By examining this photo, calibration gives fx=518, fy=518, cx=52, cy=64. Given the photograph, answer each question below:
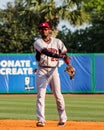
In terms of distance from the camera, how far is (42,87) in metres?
9.47

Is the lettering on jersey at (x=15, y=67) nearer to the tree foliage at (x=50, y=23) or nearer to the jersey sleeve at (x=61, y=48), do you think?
the tree foliage at (x=50, y=23)

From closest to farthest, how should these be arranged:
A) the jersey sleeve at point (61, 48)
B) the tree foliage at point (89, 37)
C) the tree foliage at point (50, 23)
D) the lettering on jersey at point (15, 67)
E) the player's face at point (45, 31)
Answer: the player's face at point (45, 31)
the jersey sleeve at point (61, 48)
the lettering on jersey at point (15, 67)
the tree foliage at point (50, 23)
the tree foliage at point (89, 37)

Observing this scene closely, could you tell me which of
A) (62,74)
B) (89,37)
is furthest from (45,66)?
(89,37)

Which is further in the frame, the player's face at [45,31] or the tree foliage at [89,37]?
the tree foliage at [89,37]

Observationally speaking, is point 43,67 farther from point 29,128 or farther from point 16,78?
point 16,78

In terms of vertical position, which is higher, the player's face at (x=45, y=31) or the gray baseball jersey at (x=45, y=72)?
the player's face at (x=45, y=31)

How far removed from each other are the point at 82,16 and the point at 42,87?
24888 millimetres

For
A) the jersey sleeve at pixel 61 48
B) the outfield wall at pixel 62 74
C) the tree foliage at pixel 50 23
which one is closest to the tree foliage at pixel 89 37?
the tree foliage at pixel 50 23

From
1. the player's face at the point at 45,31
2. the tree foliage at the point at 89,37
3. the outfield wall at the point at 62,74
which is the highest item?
the player's face at the point at 45,31

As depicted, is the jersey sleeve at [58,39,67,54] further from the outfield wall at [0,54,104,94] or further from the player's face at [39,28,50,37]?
the outfield wall at [0,54,104,94]

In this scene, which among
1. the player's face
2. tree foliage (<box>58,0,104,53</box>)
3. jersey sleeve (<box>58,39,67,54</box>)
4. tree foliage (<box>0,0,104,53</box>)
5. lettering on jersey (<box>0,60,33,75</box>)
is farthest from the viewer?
tree foliage (<box>58,0,104,53</box>)

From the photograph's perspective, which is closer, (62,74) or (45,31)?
(45,31)

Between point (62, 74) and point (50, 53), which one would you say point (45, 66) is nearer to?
point (50, 53)

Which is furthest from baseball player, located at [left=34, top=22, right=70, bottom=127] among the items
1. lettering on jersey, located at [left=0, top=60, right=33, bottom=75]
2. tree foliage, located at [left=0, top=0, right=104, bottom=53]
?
tree foliage, located at [left=0, top=0, right=104, bottom=53]
